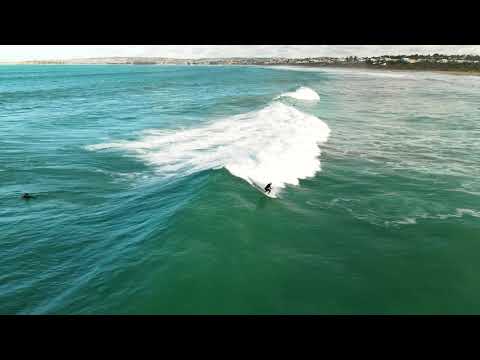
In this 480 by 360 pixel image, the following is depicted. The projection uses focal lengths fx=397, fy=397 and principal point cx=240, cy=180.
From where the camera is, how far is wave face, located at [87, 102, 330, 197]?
21.4m

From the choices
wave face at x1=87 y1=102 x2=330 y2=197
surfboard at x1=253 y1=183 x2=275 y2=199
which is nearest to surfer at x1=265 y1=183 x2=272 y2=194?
surfboard at x1=253 y1=183 x2=275 y2=199

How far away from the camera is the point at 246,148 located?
2623cm

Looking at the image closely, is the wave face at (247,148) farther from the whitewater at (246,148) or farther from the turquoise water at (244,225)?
the turquoise water at (244,225)

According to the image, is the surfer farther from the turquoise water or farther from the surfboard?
the turquoise water

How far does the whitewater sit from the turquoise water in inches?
6.6

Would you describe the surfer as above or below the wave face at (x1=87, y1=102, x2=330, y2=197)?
above

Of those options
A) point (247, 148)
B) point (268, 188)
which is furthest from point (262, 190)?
point (247, 148)

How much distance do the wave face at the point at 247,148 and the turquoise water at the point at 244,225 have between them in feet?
0.55

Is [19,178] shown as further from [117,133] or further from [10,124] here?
[10,124]

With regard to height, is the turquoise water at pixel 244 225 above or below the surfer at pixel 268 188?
below

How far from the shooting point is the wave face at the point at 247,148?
70.3 ft

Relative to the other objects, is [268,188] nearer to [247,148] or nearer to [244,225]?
[244,225]

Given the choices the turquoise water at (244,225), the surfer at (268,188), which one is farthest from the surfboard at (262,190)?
the turquoise water at (244,225)

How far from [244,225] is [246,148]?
462 inches
